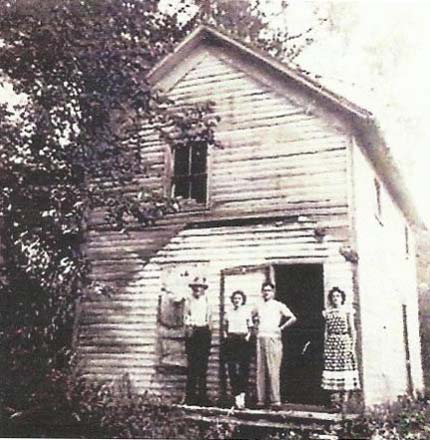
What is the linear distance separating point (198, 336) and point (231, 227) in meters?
0.92

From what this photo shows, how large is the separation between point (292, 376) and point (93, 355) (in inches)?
61.5

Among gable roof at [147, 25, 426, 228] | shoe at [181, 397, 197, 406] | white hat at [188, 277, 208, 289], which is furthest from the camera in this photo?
gable roof at [147, 25, 426, 228]

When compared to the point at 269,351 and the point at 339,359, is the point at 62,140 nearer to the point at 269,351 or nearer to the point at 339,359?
the point at 269,351

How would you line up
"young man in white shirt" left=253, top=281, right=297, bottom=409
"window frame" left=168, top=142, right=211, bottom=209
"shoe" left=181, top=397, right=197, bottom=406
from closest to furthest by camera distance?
"young man in white shirt" left=253, top=281, right=297, bottom=409
"shoe" left=181, top=397, right=197, bottom=406
"window frame" left=168, top=142, right=211, bottom=209

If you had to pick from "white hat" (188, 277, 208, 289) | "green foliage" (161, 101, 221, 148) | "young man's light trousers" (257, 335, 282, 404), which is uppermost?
"green foliage" (161, 101, 221, 148)

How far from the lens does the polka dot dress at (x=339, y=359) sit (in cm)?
431

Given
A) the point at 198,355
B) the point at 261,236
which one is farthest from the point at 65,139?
the point at 198,355

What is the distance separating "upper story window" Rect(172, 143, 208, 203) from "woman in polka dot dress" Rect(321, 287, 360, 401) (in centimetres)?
166

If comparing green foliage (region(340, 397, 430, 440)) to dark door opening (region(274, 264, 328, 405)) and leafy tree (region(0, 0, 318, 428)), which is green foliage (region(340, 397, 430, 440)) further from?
leafy tree (region(0, 0, 318, 428))

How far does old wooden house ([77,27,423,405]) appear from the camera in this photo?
15.7 ft

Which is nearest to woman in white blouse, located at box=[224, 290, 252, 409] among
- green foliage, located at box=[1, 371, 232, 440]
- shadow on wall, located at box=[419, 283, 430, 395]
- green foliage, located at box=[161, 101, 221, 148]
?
green foliage, located at box=[1, 371, 232, 440]

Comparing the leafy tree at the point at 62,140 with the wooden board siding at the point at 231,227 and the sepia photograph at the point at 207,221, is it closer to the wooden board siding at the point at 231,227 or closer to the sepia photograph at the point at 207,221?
the sepia photograph at the point at 207,221

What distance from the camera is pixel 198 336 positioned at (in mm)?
4852

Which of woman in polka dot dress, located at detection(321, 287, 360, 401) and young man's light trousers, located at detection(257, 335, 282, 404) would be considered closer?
woman in polka dot dress, located at detection(321, 287, 360, 401)
